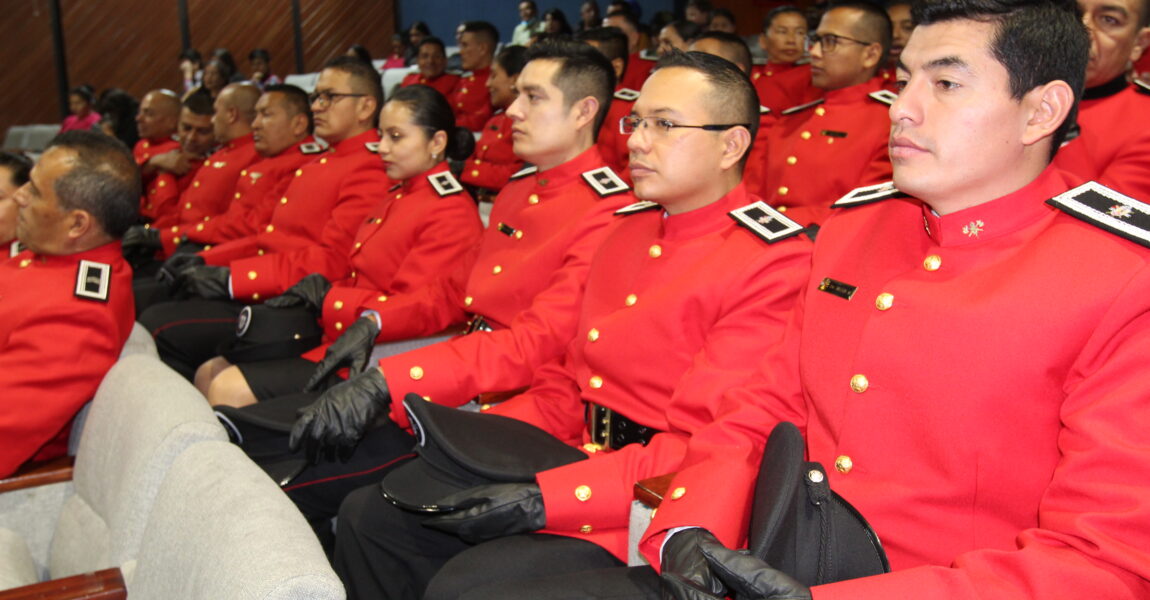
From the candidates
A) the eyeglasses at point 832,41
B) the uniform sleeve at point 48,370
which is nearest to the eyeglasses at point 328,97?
the uniform sleeve at point 48,370

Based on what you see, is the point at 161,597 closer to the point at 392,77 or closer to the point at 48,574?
the point at 48,574

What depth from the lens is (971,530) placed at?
117 cm

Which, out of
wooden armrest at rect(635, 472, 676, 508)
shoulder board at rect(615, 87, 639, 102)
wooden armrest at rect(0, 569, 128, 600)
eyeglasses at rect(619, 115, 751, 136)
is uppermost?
eyeglasses at rect(619, 115, 751, 136)

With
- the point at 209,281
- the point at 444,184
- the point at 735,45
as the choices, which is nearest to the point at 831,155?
the point at 735,45

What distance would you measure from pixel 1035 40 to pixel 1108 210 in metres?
0.24

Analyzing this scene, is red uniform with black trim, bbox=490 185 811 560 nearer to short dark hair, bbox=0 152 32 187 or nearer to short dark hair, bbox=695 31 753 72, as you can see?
short dark hair, bbox=0 152 32 187

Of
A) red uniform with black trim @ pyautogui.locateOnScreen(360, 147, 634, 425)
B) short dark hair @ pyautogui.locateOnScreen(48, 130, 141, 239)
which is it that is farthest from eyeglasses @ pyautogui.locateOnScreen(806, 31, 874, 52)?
short dark hair @ pyautogui.locateOnScreen(48, 130, 141, 239)

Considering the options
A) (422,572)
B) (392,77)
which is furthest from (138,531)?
(392,77)

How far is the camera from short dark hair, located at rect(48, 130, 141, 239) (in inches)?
87.7

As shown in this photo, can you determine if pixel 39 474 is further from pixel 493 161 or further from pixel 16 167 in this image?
pixel 493 161

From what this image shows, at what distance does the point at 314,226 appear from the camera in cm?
345

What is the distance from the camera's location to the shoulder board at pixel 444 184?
112 inches

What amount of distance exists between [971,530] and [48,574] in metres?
1.74

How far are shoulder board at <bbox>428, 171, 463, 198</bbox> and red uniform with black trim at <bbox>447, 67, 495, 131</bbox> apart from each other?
11.4 feet
